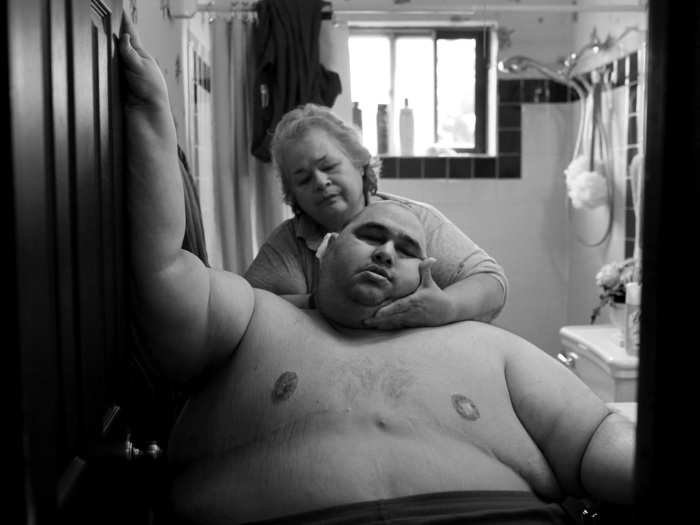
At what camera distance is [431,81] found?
3.72m

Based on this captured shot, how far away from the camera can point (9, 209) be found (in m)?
0.56

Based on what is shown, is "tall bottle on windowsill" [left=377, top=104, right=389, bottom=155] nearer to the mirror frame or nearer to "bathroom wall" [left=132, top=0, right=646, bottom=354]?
"bathroom wall" [left=132, top=0, right=646, bottom=354]

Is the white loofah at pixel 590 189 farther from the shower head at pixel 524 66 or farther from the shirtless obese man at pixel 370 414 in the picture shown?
the shirtless obese man at pixel 370 414

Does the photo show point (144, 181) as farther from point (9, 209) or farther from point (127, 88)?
point (9, 209)

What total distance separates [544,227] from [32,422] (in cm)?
333

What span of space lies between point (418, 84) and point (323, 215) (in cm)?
213

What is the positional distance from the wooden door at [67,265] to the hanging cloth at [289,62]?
1642 mm

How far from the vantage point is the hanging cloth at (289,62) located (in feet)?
8.82

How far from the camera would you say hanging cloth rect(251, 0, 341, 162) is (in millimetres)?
2688

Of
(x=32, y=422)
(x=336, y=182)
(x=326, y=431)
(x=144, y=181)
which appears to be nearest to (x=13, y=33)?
(x=32, y=422)

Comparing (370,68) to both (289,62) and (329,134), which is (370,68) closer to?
(289,62)

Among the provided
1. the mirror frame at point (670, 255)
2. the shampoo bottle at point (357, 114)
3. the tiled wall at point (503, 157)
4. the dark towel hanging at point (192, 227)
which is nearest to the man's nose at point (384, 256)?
the dark towel hanging at point (192, 227)

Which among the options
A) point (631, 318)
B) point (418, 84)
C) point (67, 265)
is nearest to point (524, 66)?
point (418, 84)

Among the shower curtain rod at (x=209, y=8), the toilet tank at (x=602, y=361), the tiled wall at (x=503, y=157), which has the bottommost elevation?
the toilet tank at (x=602, y=361)
